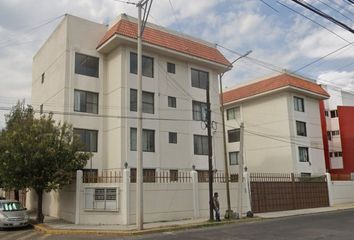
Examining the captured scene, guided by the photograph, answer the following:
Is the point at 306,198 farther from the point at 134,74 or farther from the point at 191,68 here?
the point at 134,74

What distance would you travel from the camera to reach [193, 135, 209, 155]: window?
99.2 feet

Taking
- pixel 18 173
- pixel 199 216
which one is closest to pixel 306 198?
pixel 199 216

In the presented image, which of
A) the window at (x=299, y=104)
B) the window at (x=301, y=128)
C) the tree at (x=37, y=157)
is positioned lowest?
the tree at (x=37, y=157)

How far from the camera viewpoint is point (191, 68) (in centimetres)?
3136

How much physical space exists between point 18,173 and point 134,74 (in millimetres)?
10838

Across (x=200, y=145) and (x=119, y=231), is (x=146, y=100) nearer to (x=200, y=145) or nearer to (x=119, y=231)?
(x=200, y=145)

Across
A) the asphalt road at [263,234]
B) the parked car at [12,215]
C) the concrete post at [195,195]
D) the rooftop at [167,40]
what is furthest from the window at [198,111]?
the parked car at [12,215]

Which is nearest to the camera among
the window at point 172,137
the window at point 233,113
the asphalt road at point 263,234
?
the asphalt road at point 263,234

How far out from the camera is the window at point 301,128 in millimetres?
38281

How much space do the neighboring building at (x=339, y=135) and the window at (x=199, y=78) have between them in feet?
60.0

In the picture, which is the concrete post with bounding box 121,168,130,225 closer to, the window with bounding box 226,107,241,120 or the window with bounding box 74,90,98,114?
the window with bounding box 74,90,98,114

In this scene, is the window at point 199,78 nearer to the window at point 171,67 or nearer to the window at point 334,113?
the window at point 171,67

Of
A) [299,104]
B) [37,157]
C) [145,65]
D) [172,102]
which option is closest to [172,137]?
[172,102]

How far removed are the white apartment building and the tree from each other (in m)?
5.65
